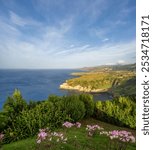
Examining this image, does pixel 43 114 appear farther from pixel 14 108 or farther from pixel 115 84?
pixel 115 84

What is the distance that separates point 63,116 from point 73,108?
603 millimetres

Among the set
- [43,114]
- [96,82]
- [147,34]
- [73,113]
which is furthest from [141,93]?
[96,82]

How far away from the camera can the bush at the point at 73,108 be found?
8.36 metres

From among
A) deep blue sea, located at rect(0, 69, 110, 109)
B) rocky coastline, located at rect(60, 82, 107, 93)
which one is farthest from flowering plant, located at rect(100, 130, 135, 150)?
rocky coastline, located at rect(60, 82, 107, 93)

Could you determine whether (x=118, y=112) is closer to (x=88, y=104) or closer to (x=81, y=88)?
(x=88, y=104)

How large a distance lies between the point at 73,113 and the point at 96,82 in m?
75.6

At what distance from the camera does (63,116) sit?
796 centimetres

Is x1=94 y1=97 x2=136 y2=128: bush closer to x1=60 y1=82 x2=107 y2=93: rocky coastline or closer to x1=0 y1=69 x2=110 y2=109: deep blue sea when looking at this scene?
x1=0 y1=69 x2=110 y2=109: deep blue sea

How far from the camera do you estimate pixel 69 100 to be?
28.8ft

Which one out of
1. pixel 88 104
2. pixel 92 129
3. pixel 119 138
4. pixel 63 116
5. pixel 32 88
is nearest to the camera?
pixel 119 138

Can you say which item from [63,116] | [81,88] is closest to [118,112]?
[63,116]

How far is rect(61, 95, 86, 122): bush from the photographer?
27.4 ft

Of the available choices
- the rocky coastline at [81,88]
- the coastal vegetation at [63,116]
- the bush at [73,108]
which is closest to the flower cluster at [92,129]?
the coastal vegetation at [63,116]

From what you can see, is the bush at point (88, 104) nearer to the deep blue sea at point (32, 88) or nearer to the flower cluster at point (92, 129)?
the flower cluster at point (92, 129)
